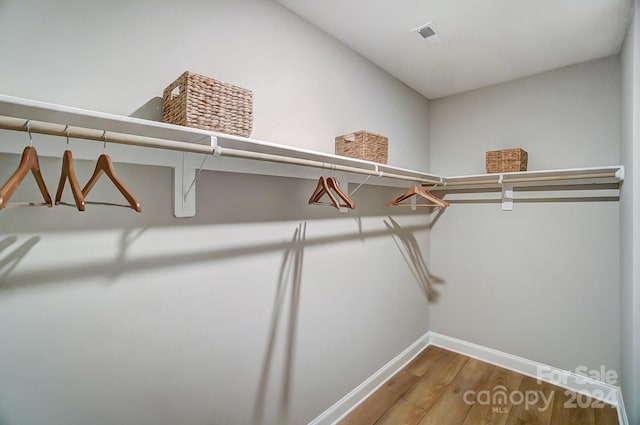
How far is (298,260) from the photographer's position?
173 centimetres

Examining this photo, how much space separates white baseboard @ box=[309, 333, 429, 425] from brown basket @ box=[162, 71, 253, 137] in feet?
5.80

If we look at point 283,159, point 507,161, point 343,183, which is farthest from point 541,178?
point 283,159

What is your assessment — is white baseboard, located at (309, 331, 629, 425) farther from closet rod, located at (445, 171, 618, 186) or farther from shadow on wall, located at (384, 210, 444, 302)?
closet rod, located at (445, 171, 618, 186)

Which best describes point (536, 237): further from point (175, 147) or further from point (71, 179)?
point (71, 179)

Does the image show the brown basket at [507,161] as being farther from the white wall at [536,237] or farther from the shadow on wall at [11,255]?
the shadow on wall at [11,255]

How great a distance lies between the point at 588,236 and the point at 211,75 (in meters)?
2.79

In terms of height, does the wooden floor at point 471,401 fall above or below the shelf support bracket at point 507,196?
below

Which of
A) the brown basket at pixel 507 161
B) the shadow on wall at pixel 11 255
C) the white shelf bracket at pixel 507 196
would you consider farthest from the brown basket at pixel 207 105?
the white shelf bracket at pixel 507 196

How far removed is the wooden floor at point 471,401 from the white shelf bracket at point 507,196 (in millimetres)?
1415

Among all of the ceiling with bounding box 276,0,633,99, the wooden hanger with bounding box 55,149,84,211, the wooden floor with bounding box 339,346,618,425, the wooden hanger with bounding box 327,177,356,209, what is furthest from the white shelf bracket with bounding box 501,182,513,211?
the wooden hanger with bounding box 55,149,84,211

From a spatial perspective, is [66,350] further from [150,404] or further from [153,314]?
[150,404]

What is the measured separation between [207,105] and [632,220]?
2199 mm

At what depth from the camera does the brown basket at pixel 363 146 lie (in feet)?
5.92

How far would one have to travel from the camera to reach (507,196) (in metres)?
2.58
